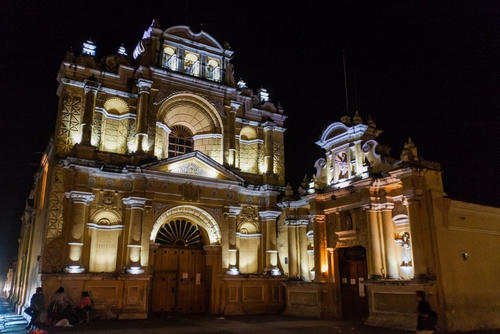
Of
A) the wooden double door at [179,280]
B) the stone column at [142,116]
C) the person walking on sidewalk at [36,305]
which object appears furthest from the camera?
the stone column at [142,116]

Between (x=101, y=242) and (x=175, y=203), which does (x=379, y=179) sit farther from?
(x=101, y=242)

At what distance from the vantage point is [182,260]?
20.2 metres

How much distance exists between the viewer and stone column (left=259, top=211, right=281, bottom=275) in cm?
2131

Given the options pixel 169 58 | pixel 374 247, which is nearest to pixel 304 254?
pixel 374 247

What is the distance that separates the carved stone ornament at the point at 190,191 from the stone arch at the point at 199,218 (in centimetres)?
42

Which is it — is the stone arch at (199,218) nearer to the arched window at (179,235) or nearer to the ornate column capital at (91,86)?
the arched window at (179,235)

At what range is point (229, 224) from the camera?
2066 cm

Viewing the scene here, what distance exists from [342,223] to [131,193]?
30.7 feet

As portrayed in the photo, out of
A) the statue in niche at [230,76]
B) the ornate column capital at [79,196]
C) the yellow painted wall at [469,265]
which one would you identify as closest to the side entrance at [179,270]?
the ornate column capital at [79,196]

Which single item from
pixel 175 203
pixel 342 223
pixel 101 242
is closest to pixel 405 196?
pixel 342 223

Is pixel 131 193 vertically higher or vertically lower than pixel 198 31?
lower

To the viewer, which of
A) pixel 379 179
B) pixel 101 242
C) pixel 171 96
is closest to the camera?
pixel 379 179

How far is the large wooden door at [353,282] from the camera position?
17.7m

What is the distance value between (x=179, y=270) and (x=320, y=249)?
21.6 feet
